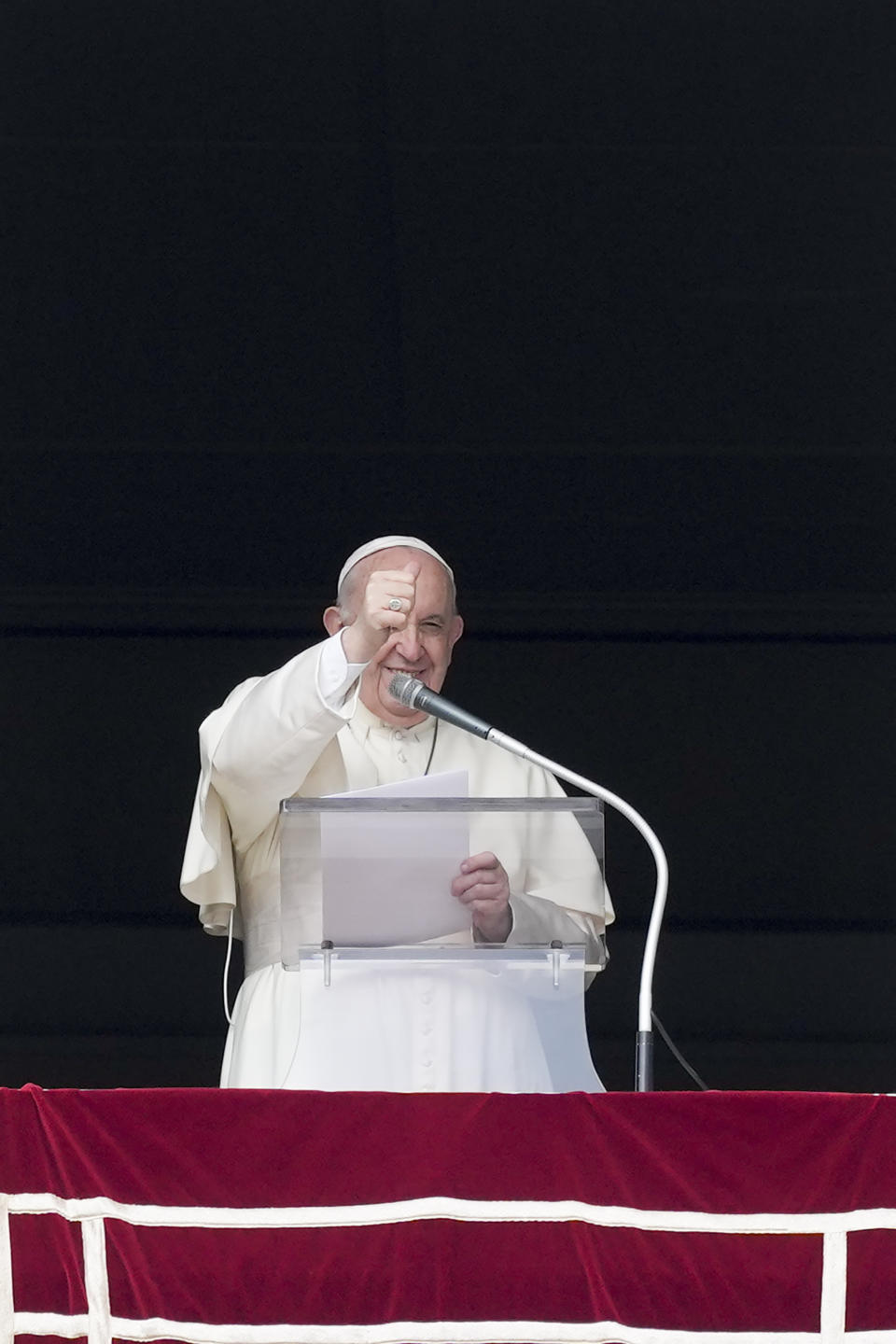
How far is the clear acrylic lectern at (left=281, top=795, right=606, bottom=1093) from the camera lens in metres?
2.08

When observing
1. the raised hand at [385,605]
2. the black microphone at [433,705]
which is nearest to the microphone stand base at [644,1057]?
the black microphone at [433,705]

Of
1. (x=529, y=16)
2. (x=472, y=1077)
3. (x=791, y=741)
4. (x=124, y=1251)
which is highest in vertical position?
(x=529, y=16)

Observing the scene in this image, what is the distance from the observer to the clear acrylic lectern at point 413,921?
2076mm

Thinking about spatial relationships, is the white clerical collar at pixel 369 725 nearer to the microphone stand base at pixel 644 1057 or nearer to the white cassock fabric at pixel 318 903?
the white cassock fabric at pixel 318 903

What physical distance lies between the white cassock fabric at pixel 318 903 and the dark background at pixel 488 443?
57.3 inches

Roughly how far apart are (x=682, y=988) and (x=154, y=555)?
1.86 metres

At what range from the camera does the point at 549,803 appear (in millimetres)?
2131

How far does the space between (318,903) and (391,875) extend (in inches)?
4.7

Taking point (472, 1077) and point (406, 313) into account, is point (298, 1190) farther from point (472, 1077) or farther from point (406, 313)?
point (406, 313)

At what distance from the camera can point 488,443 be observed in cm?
452

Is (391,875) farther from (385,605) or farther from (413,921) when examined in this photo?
(385,605)

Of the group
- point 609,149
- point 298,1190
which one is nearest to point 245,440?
point 609,149

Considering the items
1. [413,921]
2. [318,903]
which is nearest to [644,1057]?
[413,921]

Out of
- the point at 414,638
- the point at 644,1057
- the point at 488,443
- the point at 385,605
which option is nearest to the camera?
the point at 644,1057
